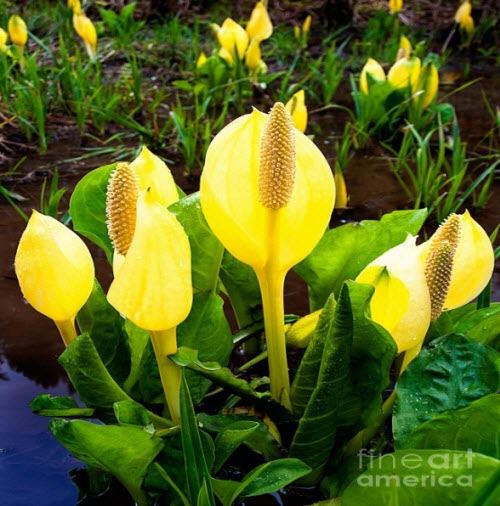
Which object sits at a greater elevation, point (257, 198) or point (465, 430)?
point (257, 198)

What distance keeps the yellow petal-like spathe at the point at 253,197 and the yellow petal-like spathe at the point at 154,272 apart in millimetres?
64

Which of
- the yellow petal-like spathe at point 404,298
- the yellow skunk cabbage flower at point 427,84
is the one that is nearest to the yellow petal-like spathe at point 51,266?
→ the yellow petal-like spathe at point 404,298

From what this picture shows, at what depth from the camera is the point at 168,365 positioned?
86 cm

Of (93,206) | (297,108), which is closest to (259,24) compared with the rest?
(297,108)

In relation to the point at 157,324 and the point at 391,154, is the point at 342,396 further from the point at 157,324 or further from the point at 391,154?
the point at 391,154

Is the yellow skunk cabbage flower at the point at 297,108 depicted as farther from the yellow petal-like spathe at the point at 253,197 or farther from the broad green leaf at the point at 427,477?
the broad green leaf at the point at 427,477

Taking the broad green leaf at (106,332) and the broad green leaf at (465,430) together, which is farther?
the broad green leaf at (106,332)

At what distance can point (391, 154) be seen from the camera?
2.38m

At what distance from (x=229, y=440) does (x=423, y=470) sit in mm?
253

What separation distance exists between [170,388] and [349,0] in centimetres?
418

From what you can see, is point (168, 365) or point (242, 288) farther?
point (242, 288)

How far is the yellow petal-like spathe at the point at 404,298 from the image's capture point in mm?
781

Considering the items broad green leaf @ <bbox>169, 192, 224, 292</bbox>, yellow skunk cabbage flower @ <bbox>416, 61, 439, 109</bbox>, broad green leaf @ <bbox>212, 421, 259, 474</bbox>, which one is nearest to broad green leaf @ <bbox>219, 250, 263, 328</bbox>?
broad green leaf @ <bbox>169, 192, 224, 292</bbox>

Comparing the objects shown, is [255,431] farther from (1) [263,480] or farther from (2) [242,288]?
(2) [242,288]
